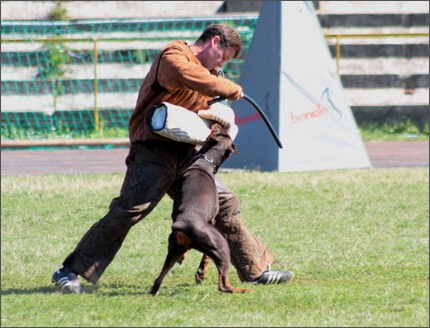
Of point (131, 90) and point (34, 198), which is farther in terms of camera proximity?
point (131, 90)

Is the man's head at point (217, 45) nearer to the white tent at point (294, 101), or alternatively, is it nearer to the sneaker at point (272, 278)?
the sneaker at point (272, 278)

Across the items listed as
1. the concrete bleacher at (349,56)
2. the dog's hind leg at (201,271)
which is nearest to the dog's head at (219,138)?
the dog's hind leg at (201,271)

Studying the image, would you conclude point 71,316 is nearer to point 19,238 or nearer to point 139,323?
point 139,323

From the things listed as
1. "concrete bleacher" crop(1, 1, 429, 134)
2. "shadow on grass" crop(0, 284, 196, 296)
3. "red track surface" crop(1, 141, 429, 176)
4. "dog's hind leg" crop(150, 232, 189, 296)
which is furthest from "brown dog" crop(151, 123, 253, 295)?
"concrete bleacher" crop(1, 1, 429, 134)

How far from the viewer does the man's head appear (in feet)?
22.4

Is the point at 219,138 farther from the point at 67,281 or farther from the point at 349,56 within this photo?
the point at 349,56

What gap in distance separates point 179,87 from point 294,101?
671cm

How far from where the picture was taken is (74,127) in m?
19.6

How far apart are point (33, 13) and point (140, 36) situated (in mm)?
3235

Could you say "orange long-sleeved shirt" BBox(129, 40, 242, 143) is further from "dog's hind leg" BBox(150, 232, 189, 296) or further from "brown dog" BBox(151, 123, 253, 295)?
"dog's hind leg" BBox(150, 232, 189, 296)

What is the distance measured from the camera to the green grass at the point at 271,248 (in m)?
6.27

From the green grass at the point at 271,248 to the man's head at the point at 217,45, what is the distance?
1418 mm

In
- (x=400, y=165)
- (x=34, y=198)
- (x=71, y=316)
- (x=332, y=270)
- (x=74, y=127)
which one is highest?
(x=71, y=316)

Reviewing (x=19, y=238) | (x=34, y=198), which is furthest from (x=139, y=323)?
(x=34, y=198)
